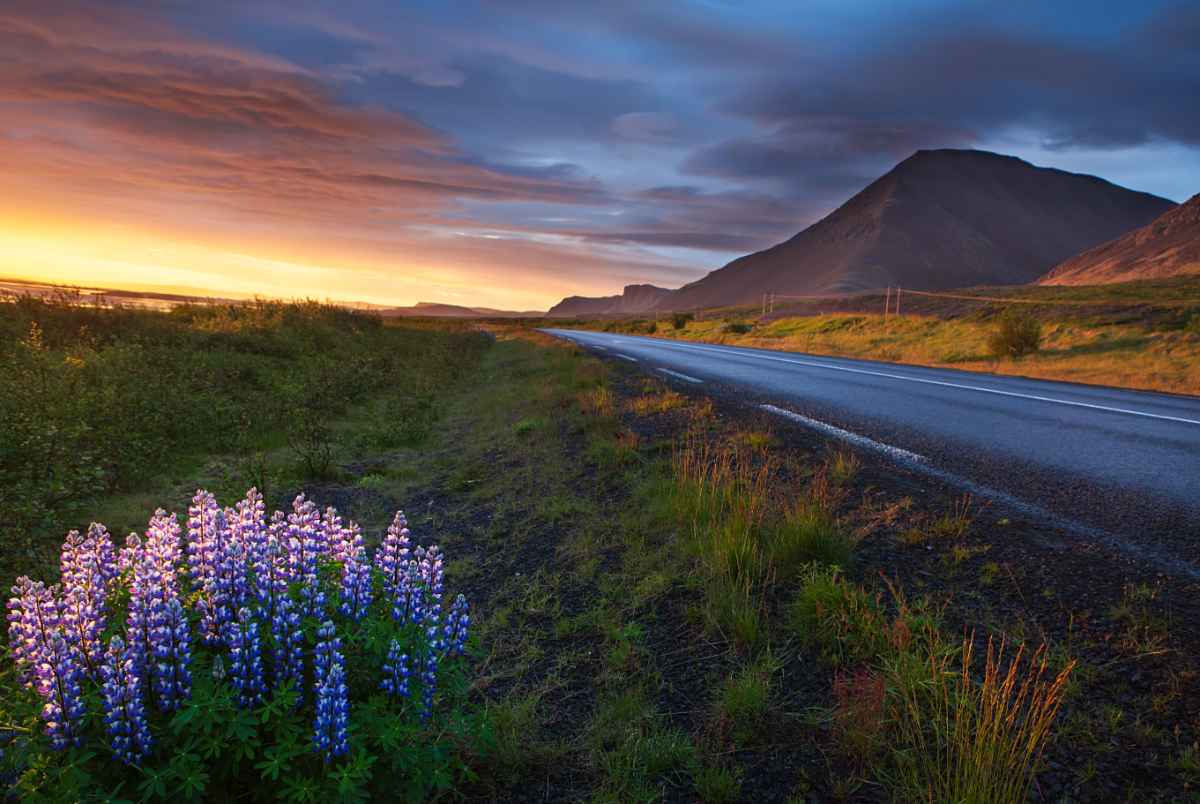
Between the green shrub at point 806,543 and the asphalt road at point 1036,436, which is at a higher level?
the asphalt road at point 1036,436

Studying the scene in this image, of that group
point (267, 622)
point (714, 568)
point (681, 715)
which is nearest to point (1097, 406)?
point (714, 568)

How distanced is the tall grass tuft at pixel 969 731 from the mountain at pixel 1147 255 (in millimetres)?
117801

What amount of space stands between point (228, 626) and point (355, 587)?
1.47ft

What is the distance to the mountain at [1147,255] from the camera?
95.4 meters

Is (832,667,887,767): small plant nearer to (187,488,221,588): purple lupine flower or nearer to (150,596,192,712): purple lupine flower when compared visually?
(150,596,192,712): purple lupine flower

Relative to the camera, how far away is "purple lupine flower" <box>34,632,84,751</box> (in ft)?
6.18

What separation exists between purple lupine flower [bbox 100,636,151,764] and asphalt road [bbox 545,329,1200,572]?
503 centimetres

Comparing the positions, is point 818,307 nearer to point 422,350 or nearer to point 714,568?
point 422,350

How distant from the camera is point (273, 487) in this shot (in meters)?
7.49

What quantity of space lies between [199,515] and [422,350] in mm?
22917

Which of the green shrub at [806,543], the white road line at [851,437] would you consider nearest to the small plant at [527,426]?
the white road line at [851,437]

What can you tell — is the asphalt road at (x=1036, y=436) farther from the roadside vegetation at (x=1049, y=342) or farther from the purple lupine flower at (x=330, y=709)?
the purple lupine flower at (x=330, y=709)

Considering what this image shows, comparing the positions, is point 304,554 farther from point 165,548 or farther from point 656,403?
point 656,403

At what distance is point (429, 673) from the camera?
2420 millimetres
